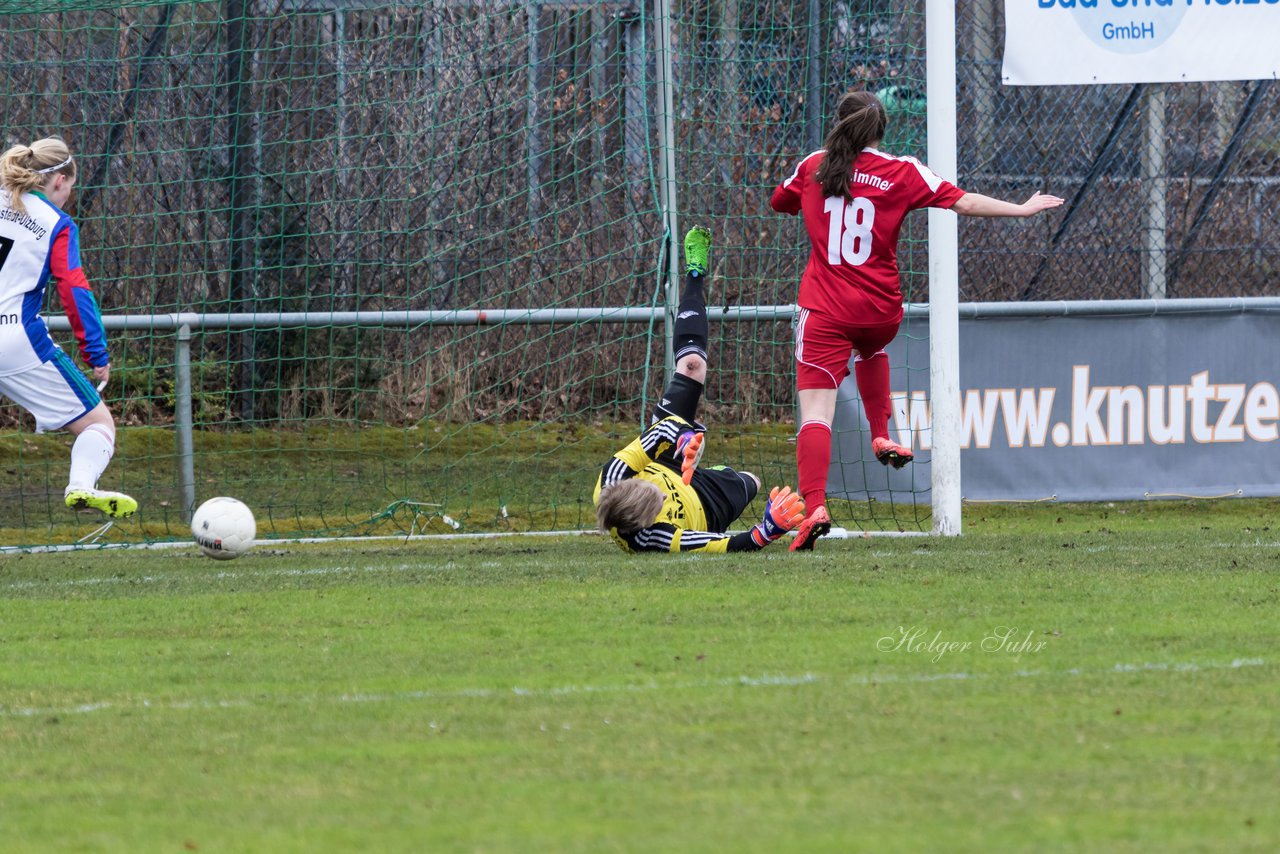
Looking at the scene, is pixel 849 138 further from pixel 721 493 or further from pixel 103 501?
pixel 103 501

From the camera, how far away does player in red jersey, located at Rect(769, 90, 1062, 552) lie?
7.25 m

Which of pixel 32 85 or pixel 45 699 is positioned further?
pixel 32 85

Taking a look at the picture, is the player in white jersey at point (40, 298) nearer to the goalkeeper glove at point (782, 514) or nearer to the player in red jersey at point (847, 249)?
the goalkeeper glove at point (782, 514)

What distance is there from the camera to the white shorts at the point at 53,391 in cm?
731

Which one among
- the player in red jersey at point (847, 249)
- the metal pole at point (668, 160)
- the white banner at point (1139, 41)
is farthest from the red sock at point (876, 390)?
the white banner at point (1139, 41)

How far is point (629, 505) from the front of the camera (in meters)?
7.11

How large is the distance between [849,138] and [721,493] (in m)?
1.71

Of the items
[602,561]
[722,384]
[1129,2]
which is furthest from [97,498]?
[1129,2]

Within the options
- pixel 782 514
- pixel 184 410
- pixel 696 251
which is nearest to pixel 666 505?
pixel 782 514

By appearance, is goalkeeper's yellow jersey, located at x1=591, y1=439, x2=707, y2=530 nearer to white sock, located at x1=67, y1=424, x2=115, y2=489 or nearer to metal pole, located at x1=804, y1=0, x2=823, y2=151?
white sock, located at x1=67, y1=424, x2=115, y2=489

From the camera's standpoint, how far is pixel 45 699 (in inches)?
173

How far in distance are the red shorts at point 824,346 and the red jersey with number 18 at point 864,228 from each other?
1.8 inches

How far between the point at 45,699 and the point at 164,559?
3.28 m

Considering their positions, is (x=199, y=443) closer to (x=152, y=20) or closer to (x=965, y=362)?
(x=152, y=20)
